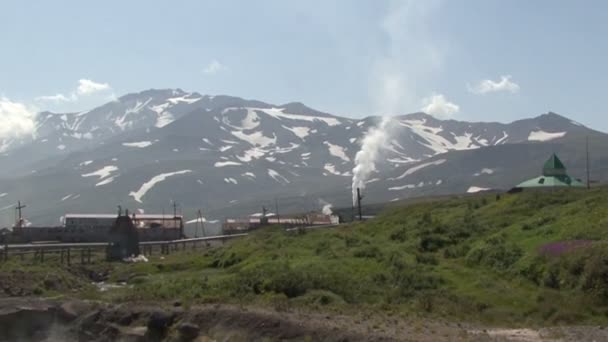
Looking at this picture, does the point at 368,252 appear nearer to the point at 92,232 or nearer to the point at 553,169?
the point at 553,169

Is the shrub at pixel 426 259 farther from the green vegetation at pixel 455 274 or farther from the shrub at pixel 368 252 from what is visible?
the shrub at pixel 368 252

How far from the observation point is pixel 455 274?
29.7m

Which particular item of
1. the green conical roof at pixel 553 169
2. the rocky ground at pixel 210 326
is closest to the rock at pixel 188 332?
the rocky ground at pixel 210 326

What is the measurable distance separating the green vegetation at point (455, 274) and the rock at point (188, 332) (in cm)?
267

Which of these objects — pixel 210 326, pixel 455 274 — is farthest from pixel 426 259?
pixel 210 326

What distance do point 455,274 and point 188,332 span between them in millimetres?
11768

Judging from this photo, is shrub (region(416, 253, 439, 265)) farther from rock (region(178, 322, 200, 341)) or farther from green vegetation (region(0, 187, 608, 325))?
rock (region(178, 322, 200, 341))

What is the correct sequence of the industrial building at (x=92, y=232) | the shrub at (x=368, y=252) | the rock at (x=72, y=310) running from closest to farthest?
the rock at (x=72, y=310) < the shrub at (x=368, y=252) < the industrial building at (x=92, y=232)

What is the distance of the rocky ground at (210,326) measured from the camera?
19000mm

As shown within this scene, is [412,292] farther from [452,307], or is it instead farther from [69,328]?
[69,328]

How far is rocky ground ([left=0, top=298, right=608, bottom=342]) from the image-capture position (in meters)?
19.0

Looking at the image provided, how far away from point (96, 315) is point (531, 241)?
17.4m

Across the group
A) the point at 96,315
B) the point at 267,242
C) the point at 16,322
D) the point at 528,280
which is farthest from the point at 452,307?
the point at 267,242

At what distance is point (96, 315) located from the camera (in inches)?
1013
